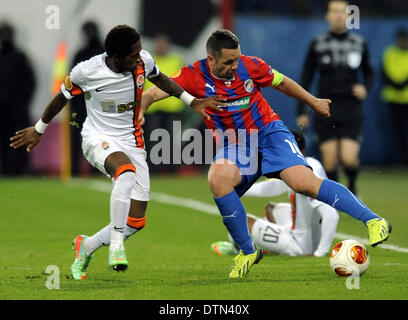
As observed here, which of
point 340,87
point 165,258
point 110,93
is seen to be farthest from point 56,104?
point 340,87

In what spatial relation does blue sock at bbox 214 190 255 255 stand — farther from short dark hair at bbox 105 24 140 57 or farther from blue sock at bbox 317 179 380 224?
short dark hair at bbox 105 24 140 57

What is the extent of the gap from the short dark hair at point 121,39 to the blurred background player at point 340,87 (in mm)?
5649

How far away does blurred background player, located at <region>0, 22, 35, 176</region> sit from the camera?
1741cm

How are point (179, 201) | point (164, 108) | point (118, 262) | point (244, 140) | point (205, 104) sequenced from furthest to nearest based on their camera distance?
point (164, 108) → point (179, 201) → point (244, 140) → point (205, 104) → point (118, 262)

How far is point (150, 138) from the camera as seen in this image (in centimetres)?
1748

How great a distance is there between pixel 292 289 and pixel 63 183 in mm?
10299

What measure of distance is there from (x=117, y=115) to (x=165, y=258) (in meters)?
1.92

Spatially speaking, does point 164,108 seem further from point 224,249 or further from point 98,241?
point 98,241

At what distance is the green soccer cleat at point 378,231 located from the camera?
283 inches

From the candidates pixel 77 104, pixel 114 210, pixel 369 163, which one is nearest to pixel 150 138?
pixel 77 104

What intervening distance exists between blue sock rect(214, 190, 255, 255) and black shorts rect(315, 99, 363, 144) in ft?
17.6

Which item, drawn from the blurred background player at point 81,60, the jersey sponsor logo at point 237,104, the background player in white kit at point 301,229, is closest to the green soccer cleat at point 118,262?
the jersey sponsor logo at point 237,104

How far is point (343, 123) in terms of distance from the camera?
1284cm

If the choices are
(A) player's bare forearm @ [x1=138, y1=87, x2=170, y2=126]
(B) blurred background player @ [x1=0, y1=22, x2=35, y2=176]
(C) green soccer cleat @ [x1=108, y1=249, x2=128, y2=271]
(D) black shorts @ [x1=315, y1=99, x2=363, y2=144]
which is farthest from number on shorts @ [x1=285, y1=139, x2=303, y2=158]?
(B) blurred background player @ [x1=0, y1=22, x2=35, y2=176]
